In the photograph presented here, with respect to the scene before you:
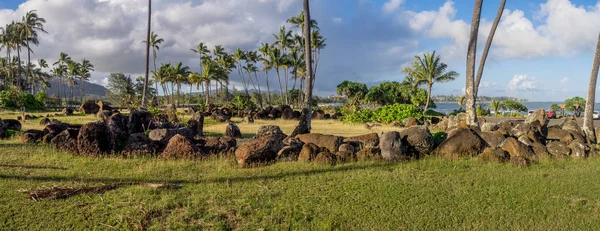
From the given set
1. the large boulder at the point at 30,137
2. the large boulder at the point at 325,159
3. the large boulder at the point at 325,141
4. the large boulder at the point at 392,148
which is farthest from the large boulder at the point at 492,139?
the large boulder at the point at 30,137

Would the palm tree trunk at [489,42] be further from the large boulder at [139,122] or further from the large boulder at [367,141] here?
the large boulder at [139,122]

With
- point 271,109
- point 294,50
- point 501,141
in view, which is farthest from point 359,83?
point 501,141

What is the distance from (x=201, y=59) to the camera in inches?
2837

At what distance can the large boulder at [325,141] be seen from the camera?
11328 millimetres

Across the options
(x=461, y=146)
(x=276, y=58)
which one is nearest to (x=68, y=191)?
(x=461, y=146)

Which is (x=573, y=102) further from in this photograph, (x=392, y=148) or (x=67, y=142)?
(x=67, y=142)

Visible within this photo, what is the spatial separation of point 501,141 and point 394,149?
12.0 ft

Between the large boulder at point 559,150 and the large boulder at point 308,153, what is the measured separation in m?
6.61

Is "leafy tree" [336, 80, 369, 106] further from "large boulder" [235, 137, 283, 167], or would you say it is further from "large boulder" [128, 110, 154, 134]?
"large boulder" [235, 137, 283, 167]

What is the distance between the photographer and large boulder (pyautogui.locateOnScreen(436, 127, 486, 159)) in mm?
10922

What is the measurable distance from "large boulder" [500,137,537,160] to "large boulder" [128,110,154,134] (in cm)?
1218

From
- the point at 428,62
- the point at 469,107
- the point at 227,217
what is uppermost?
the point at 428,62

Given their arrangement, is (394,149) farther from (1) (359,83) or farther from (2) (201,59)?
(2) (201,59)

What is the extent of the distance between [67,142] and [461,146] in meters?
10.9
